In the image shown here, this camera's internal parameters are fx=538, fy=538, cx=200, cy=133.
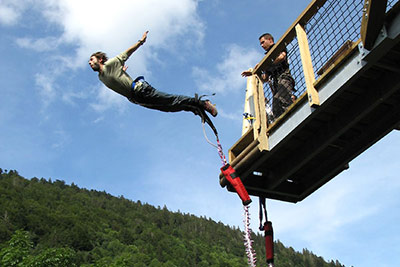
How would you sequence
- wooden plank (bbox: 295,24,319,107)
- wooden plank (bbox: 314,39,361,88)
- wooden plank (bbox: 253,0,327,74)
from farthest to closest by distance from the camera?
wooden plank (bbox: 253,0,327,74) < wooden plank (bbox: 295,24,319,107) < wooden plank (bbox: 314,39,361,88)

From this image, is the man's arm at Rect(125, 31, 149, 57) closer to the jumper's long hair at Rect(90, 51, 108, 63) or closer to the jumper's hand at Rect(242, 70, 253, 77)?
the jumper's long hair at Rect(90, 51, 108, 63)

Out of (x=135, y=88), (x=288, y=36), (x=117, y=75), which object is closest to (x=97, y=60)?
(x=117, y=75)

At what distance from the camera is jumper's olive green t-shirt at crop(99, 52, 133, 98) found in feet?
26.5

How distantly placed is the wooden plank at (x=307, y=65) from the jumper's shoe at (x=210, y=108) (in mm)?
1571

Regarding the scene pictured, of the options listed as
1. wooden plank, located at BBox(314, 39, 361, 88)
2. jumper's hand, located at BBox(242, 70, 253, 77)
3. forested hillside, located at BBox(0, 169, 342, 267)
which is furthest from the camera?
forested hillside, located at BBox(0, 169, 342, 267)

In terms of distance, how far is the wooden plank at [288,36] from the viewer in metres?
7.30

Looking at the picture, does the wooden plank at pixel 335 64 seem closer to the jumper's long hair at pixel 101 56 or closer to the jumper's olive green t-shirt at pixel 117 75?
the jumper's olive green t-shirt at pixel 117 75

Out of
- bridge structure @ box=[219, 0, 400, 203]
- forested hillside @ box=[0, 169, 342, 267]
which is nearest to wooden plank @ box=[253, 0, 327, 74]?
bridge structure @ box=[219, 0, 400, 203]

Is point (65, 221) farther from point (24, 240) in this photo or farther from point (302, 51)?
point (302, 51)

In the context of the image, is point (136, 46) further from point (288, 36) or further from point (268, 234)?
point (268, 234)

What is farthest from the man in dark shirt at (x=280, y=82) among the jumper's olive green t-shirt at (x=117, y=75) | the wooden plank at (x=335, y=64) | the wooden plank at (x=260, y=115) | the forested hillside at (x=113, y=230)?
the forested hillside at (x=113, y=230)

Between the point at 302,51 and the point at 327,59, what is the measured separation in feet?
1.27

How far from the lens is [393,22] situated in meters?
6.04

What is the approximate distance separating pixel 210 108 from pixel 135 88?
118 cm
